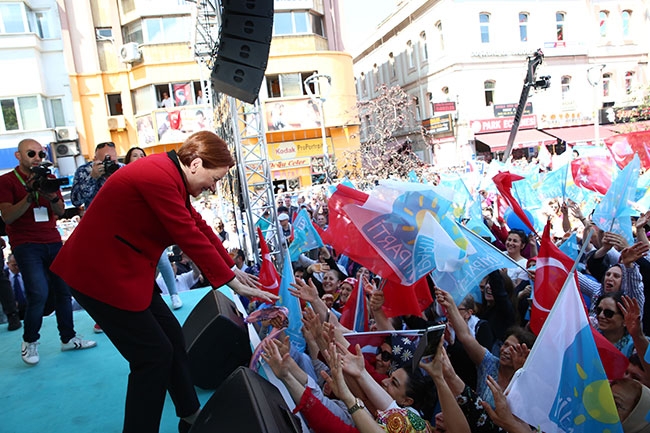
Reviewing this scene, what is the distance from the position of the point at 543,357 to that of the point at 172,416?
2208mm

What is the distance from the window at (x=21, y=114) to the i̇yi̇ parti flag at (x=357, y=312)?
76.3 ft

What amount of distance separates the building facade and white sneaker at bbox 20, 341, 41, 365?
87.3 feet

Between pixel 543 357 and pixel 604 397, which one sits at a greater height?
pixel 543 357

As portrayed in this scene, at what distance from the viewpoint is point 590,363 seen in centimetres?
235

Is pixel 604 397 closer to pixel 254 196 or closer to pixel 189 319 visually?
pixel 189 319

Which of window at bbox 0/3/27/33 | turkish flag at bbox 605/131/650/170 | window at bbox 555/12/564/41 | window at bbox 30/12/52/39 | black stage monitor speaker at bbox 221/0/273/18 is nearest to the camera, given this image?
black stage monitor speaker at bbox 221/0/273/18

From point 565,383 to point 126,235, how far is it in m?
2.17

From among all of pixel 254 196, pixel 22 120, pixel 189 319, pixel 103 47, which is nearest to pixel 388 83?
pixel 103 47

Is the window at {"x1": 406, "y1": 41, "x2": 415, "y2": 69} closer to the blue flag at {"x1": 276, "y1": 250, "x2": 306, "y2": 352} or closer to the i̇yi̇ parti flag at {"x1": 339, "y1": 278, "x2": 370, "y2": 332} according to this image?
the i̇yi̇ parti flag at {"x1": 339, "y1": 278, "x2": 370, "y2": 332}

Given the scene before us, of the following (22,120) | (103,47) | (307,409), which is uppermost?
(103,47)

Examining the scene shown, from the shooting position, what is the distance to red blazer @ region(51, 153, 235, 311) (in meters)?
2.29

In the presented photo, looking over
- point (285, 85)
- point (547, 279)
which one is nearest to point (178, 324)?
point (547, 279)

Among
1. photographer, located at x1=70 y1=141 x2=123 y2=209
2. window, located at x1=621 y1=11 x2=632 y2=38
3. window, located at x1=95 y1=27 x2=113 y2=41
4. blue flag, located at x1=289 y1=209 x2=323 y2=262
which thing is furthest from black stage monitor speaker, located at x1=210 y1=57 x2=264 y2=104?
window, located at x1=621 y1=11 x2=632 y2=38

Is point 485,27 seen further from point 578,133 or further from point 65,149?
point 65,149
